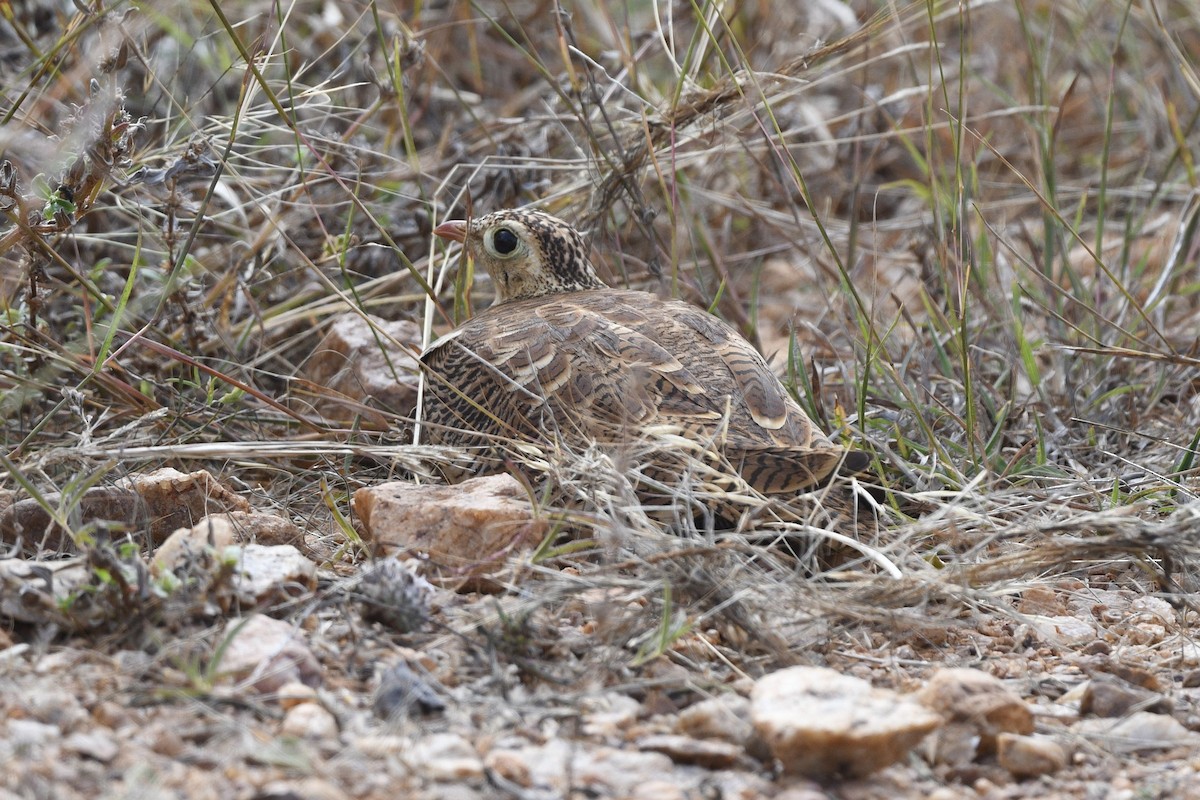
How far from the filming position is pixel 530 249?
3.67 m

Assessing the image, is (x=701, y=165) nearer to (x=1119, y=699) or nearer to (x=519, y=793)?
(x=1119, y=699)

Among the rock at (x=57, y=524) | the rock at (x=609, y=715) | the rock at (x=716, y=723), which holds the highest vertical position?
the rock at (x=57, y=524)

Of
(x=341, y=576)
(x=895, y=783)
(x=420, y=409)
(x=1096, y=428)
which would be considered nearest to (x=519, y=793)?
(x=895, y=783)

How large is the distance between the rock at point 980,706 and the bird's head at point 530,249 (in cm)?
196

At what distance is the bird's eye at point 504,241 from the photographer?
144 inches

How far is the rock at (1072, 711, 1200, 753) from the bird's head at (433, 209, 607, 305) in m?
2.01

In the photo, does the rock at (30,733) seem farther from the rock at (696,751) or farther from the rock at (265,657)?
the rock at (696,751)

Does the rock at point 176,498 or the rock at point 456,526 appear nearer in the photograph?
the rock at point 456,526

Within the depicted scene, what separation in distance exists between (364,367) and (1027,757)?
2.19 metres

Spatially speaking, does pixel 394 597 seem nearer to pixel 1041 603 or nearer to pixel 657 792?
pixel 657 792

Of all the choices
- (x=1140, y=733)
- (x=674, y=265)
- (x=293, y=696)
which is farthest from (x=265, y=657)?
(x=674, y=265)

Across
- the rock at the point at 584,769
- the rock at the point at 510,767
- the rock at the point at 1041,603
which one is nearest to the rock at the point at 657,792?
the rock at the point at 584,769

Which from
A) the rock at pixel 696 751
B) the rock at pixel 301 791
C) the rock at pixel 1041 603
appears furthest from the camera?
the rock at pixel 1041 603

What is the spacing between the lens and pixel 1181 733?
80.0 inches
